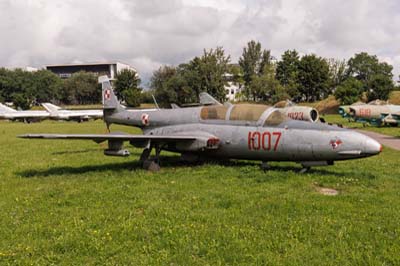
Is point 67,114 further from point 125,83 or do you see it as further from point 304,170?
point 304,170

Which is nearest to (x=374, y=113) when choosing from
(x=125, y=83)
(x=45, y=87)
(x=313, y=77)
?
(x=313, y=77)

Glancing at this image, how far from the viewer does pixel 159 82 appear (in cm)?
9344

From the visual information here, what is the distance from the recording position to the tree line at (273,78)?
67.3 metres

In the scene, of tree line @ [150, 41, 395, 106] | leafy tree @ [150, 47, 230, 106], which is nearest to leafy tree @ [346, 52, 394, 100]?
tree line @ [150, 41, 395, 106]

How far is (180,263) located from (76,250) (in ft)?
4.72

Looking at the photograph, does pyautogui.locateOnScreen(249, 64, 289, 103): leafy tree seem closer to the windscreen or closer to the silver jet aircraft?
the silver jet aircraft

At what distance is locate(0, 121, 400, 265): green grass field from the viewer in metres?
4.61

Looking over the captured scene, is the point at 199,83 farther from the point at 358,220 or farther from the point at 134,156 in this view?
the point at 358,220

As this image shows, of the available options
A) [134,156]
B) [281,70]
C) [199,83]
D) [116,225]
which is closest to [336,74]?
[281,70]

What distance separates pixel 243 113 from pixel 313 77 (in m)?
79.4

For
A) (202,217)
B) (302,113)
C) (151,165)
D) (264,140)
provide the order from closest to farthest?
(202,217) → (264,140) → (151,165) → (302,113)

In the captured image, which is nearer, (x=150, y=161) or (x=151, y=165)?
(x=151, y=165)

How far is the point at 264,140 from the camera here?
9.46 metres

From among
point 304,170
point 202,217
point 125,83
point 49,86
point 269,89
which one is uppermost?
point 49,86
